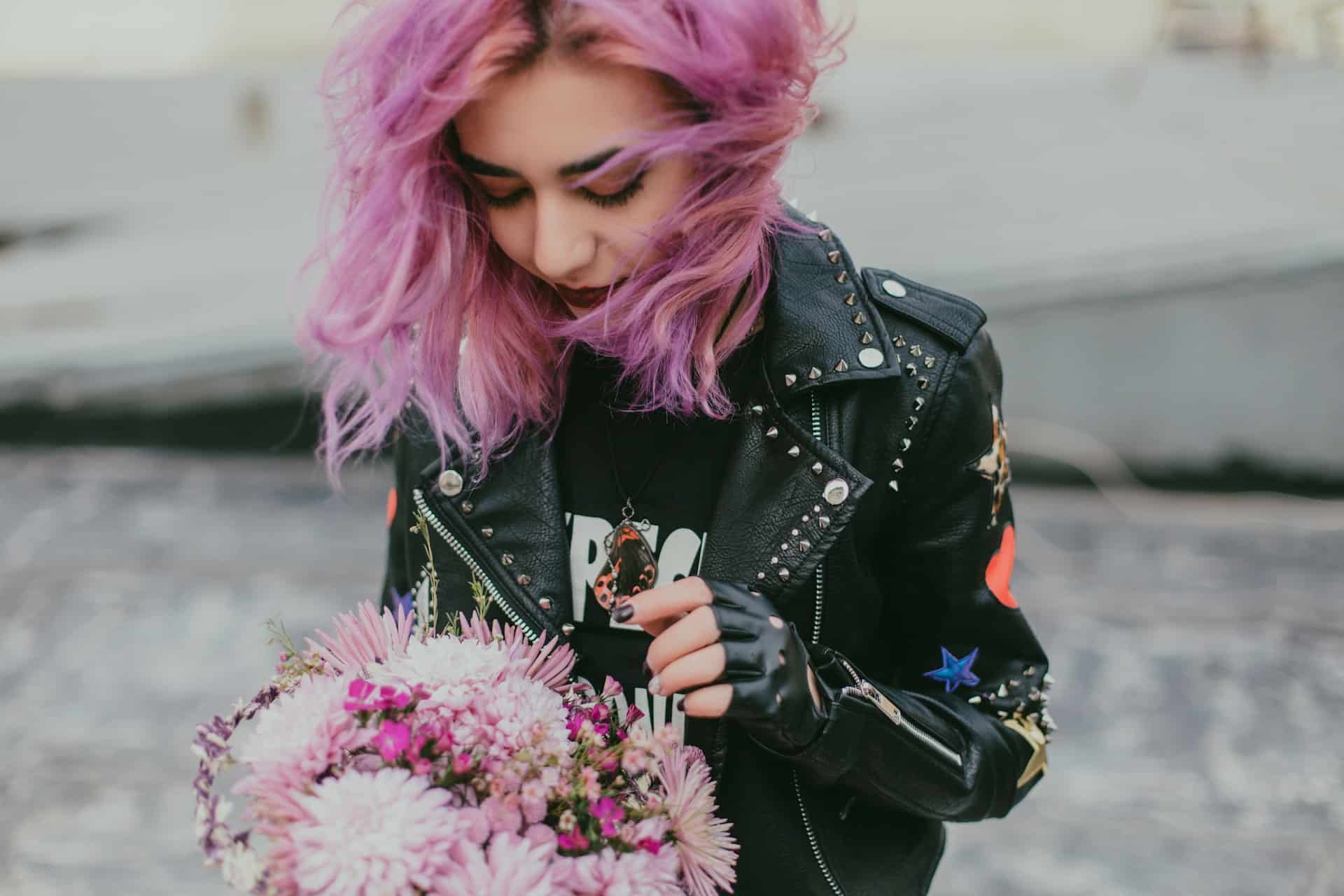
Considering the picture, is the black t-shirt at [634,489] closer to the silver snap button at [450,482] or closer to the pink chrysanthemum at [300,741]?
the silver snap button at [450,482]

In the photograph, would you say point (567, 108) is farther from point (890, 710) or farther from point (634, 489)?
point (890, 710)

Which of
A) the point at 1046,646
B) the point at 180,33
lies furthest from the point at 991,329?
the point at 180,33

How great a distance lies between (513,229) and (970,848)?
2486mm

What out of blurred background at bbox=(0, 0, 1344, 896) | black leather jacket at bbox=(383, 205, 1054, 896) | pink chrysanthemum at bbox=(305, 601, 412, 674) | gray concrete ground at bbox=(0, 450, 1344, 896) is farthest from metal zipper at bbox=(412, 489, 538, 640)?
blurred background at bbox=(0, 0, 1344, 896)

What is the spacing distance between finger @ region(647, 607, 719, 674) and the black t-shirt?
27cm

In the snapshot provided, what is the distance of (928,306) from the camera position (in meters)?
1.42

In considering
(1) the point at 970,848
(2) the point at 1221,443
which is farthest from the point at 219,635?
(2) the point at 1221,443

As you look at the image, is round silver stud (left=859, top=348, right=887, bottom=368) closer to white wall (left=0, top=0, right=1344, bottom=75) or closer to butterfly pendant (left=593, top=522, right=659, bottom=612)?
butterfly pendant (left=593, top=522, right=659, bottom=612)

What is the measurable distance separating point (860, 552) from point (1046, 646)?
107 inches

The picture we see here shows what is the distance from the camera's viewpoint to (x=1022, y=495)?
499 cm

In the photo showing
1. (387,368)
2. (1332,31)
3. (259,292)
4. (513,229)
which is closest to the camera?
(513,229)

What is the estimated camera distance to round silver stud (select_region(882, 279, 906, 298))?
145 centimetres

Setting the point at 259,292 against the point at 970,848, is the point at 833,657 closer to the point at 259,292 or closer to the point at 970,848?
the point at 970,848

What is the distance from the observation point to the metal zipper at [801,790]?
4.45 ft
